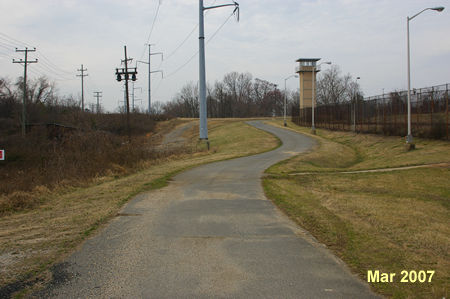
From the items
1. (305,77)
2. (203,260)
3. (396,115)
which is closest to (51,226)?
(203,260)

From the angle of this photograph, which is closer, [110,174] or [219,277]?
[219,277]

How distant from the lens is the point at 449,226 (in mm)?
8094

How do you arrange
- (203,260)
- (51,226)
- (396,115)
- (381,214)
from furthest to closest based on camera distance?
(396,115) < (381,214) < (51,226) < (203,260)

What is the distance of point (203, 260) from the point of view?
573 centimetres

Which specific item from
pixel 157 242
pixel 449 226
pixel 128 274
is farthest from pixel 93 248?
pixel 449 226

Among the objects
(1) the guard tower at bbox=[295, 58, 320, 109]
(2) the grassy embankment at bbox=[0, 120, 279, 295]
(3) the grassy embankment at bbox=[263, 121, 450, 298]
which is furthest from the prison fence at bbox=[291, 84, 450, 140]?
(1) the guard tower at bbox=[295, 58, 320, 109]

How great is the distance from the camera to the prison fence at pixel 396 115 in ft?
84.9

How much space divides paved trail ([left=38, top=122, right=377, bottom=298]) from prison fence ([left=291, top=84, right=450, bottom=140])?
856 inches

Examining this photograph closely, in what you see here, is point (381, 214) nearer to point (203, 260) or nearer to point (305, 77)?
point (203, 260)

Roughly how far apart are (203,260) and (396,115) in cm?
3012

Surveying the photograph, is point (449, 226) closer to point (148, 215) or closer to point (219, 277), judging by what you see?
point (219, 277)

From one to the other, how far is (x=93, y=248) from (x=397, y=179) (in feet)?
41.7

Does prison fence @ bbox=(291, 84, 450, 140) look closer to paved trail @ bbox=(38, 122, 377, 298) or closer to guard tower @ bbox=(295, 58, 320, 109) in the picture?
paved trail @ bbox=(38, 122, 377, 298)

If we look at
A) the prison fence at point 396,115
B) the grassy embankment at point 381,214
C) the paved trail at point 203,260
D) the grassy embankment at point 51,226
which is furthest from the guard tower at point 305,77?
the paved trail at point 203,260
